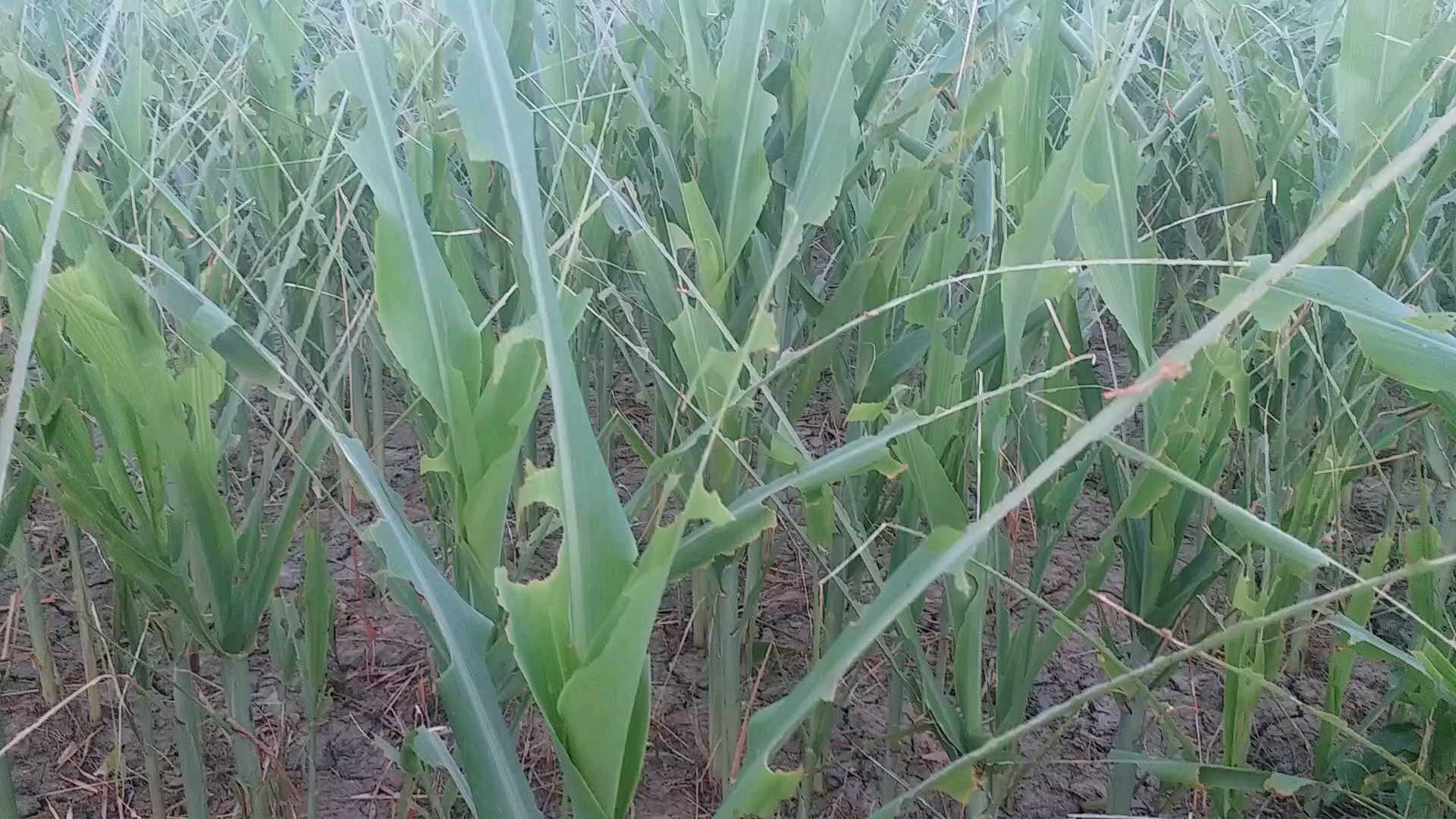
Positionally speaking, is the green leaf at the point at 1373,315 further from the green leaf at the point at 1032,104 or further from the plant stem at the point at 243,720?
the plant stem at the point at 243,720

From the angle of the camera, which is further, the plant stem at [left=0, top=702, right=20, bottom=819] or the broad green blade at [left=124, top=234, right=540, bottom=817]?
the plant stem at [left=0, top=702, right=20, bottom=819]

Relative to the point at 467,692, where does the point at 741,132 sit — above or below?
above

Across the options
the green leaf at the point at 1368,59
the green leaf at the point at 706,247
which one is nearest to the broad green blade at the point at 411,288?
the green leaf at the point at 706,247

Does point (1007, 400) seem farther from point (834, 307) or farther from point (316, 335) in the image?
point (316, 335)

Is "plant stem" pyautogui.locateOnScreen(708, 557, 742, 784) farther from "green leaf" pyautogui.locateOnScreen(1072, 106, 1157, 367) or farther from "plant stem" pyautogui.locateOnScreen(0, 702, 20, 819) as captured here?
"plant stem" pyautogui.locateOnScreen(0, 702, 20, 819)

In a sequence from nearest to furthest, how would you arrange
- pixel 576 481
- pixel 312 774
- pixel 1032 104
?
pixel 576 481, pixel 1032 104, pixel 312 774

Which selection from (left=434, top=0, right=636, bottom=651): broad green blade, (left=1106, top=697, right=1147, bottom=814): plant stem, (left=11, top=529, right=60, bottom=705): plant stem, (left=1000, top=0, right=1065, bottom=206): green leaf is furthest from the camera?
(left=11, top=529, right=60, bottom=705): plant stem

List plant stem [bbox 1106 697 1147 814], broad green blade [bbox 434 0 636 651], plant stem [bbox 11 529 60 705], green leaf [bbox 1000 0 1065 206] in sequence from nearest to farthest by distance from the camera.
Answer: broad green blade [bbox 434 0 636 651] < green leaf [bbox 1000 0 1065 206] < plant stem [bbox 1106 697 1147 814] < plant stem [bbox 11 529 60 705]

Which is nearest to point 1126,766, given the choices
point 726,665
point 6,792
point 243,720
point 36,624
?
point 726,665

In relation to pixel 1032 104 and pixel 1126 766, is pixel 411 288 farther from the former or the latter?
pixel 1126 766

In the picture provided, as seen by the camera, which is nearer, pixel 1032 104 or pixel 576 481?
pixel 576 481

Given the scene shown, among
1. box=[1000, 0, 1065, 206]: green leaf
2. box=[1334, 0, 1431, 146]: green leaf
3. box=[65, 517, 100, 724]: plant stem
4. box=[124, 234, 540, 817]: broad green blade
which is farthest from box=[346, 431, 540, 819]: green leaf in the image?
box=[1334, 0, 1431, 146]: green leaf

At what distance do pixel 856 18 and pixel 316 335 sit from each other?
0.66 m

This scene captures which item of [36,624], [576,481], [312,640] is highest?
[576,481]
